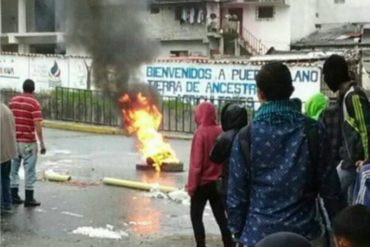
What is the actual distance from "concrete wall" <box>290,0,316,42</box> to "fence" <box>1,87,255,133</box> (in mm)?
24772

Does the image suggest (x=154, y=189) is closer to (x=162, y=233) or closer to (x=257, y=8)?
(x=162, y=233)

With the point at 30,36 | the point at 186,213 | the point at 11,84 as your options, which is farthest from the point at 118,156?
the point at 30,36

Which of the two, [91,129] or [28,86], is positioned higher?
[28,86]

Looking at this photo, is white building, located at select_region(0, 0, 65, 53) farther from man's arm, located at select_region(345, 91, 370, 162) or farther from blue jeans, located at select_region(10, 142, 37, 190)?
man's arm, located at select_region(345, 91, 370, 162)

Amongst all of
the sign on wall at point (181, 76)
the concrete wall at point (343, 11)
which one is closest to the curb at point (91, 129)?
the sign on wall at point (181, 76)

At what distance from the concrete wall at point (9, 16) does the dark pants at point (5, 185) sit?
945 inches

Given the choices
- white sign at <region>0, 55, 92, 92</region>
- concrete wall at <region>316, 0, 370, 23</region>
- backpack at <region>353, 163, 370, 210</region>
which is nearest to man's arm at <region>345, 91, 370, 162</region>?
backpack at <region>353, 163, 370, 210</region>

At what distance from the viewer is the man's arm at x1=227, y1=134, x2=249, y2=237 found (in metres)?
4.52

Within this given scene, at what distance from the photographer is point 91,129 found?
23703 mm

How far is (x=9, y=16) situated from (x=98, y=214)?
27.9 m

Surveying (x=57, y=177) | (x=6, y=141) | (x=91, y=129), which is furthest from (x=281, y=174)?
(x=91, y=129)

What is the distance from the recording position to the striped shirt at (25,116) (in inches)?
417

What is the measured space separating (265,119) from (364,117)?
1280 mm

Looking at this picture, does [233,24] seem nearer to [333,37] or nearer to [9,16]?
[333,37]
